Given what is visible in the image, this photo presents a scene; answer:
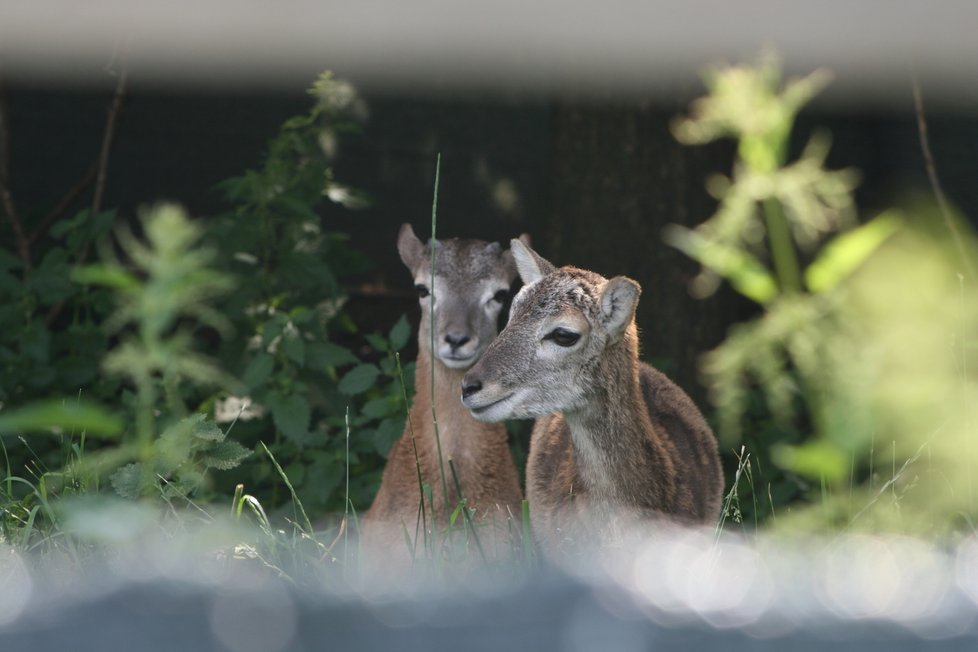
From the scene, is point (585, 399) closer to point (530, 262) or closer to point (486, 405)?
point (486, 405)

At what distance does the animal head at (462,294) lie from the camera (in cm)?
495

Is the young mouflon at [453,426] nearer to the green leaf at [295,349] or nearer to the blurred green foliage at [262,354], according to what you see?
the blurred green foliage at [262,354]

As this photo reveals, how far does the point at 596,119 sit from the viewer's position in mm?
6785

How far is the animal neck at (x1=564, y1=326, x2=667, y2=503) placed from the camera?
13.0 feet

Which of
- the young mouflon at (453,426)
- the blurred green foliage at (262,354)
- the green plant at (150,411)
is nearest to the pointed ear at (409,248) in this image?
the young mouflon at (453,426)

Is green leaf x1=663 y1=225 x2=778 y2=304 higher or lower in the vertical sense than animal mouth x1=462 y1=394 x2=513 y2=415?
higher

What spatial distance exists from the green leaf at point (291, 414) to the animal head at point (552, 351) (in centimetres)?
149

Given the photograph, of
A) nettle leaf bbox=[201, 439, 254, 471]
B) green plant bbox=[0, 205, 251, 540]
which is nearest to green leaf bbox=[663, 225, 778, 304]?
green plant bbox=[0, 205, 251, 540]

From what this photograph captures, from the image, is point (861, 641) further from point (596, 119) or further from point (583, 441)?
point (596, 119)

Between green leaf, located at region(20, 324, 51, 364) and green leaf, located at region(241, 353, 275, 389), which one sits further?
green leaf, located at region(20, 324, 51, 364)

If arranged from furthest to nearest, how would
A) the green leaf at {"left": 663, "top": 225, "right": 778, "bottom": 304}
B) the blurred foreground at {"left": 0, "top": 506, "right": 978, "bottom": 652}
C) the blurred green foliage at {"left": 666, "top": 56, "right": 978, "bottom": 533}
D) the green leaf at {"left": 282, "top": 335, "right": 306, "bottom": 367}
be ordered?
1. the green leaf at {"left": 282, "top": 335, "right": 306, "bottom": 367}
2. the green leaf at {"left": 663, "top": 225, "right": 778, "bottom": 304}
3. the blurred green foliage at {"left": 666, "top": 56, "right": 978, "bottom": 533}
4. the blurred foreground at {"left": 0, "top": 506, "right": 978, "bottom": 652}

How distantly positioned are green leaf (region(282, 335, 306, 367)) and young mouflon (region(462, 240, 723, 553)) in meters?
1.58

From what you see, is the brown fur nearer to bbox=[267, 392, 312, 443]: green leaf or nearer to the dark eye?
the dark eye

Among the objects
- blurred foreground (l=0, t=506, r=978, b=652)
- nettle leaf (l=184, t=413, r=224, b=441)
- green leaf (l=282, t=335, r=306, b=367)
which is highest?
blurred foreground (l=0, t=506, r=978, b=652)
